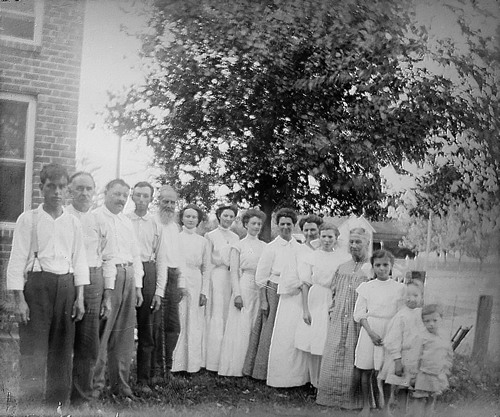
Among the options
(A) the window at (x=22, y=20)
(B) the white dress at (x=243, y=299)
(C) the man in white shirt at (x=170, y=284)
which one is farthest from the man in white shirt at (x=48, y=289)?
(A) the window at (x=22, y=20)

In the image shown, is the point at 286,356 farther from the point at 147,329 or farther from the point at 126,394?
the point at 126,394

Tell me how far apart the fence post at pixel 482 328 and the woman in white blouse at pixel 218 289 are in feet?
6.60

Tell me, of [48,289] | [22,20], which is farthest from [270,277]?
[22,20]

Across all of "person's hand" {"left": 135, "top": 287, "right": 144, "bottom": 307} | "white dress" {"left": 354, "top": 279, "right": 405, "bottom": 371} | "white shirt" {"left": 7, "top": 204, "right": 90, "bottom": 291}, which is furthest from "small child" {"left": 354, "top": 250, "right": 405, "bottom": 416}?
"white shirt" {"left": 7, "top": 204, "right": 90, "bottom": 291}

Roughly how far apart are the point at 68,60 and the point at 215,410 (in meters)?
2.94

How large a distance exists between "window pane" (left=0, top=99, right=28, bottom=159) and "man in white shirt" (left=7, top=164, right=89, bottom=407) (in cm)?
57

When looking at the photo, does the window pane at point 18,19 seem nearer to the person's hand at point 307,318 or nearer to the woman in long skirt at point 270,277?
the woman in long skirt at point 270,277

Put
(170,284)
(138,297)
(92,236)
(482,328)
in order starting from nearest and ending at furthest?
(92,236) < (138,297) < (170,284) < (482,328)

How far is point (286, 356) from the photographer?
524 centimetres

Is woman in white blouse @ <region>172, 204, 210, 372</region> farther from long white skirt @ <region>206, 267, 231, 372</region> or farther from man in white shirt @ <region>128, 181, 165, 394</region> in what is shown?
man in white shirt @ <region>128, 181, 165, 394</region>

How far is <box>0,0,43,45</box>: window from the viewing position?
207 inches

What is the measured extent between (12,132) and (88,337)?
5.61 ft

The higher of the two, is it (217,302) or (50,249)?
(50,249)

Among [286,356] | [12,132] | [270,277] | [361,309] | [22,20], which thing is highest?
[22,20]
